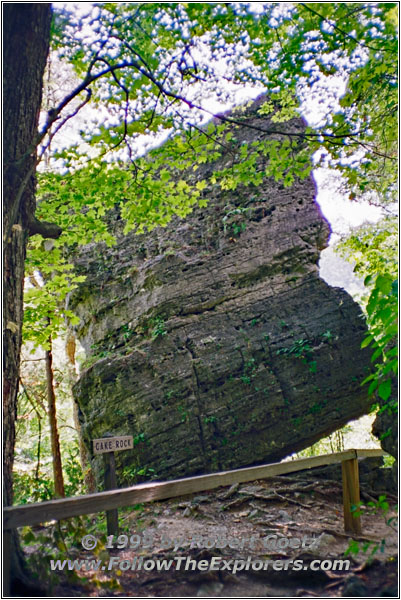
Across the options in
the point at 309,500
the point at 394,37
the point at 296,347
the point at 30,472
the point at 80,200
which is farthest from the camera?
the point at 30,472

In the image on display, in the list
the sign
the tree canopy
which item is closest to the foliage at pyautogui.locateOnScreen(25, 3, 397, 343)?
the tree canopy

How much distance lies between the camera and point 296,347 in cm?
775

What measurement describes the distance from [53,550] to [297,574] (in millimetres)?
2170

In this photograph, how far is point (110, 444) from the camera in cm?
533

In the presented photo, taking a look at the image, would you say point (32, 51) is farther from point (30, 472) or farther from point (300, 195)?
point (30, 472)

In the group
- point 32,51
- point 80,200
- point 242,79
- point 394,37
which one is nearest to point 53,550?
point 80,200

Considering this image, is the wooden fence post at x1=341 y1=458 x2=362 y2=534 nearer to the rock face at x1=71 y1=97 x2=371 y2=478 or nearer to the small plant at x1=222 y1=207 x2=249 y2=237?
the rock face at x1=71 y1=97 x2=371 y2=478

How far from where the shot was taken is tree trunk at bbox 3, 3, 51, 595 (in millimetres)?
3271

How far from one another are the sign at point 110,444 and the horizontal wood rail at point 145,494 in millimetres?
1993

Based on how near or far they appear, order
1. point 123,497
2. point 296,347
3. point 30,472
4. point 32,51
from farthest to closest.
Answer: point 30,472, point 296,347, point 32,51, point 123,497

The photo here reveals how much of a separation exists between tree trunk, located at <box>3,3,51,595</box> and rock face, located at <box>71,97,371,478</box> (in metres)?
3.66

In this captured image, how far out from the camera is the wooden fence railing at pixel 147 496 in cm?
254

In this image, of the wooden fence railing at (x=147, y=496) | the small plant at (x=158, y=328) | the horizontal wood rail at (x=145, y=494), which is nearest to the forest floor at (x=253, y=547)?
the wooden fence railing at (x=147, y=496)

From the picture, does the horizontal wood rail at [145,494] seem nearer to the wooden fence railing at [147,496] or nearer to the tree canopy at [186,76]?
the wooden fence railing at [147,496]
